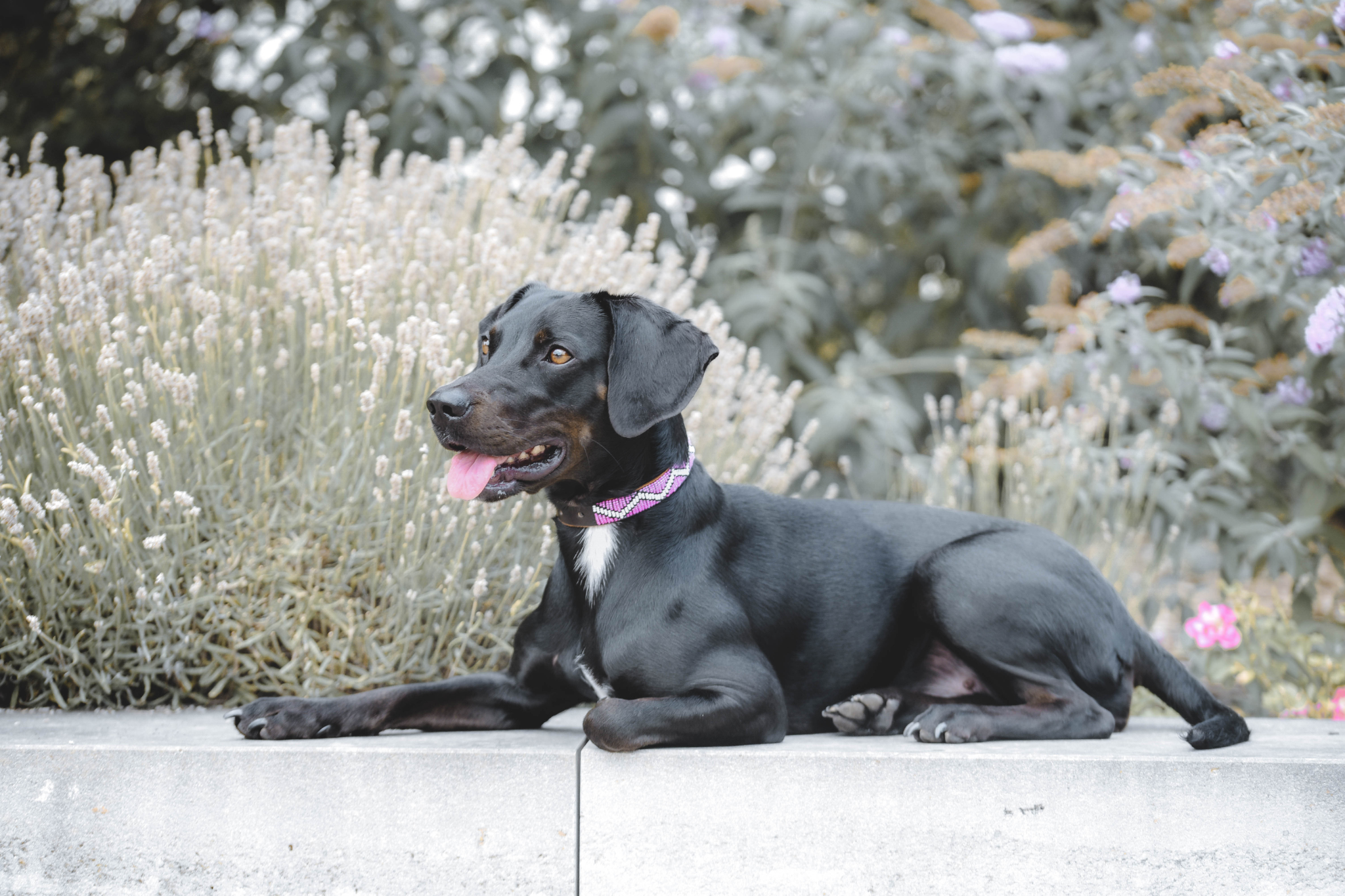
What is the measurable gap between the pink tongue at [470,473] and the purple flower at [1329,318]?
206cm

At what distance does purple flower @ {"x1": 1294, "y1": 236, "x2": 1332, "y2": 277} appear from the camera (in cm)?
307

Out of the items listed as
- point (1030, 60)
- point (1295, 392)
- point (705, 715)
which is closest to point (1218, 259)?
point (1295, 392)

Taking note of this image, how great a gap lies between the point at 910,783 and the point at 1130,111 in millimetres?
4113

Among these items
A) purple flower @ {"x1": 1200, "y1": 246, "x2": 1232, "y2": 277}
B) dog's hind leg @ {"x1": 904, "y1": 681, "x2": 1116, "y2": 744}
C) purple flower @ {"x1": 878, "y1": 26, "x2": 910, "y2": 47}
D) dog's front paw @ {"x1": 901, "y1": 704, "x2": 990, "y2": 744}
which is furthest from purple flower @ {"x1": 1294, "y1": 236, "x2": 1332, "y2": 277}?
purple flower @ {"x1": 878, "y1": 26, "x2": 910, "y2": 47}

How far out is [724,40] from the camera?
5324 mm

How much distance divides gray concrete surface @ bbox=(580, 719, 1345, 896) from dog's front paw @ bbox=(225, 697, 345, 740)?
0.61 metres

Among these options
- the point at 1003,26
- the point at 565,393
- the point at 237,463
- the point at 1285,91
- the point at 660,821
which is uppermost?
the point at 1285,91

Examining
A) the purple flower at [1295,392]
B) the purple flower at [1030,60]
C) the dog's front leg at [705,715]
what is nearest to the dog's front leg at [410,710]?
the dog's front leg at [705,715]

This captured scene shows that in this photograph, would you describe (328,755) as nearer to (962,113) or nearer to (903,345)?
(903,345)

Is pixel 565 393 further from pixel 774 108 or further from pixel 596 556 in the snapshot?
pixel 774 108

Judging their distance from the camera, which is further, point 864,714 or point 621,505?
point 864,714

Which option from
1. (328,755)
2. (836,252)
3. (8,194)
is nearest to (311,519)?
(328,755)

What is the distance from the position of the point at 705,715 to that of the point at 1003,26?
12.8 ft

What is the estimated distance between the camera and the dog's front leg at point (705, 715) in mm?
2098
